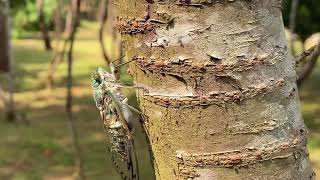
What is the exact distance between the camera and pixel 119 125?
1132 millimetres

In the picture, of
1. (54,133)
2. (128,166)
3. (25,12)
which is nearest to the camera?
(128,166)

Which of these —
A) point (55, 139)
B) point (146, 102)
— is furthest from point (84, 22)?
point (146, 102)

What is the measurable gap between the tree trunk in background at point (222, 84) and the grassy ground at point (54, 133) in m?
2.63

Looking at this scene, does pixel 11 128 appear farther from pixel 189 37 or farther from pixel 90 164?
pixel 189 37

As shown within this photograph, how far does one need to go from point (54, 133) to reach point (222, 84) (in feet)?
23.9

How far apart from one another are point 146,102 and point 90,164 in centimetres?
588

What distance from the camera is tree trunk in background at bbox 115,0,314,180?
756mm

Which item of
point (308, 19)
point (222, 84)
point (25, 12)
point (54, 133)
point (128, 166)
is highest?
point (222, 84)

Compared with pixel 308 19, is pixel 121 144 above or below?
above

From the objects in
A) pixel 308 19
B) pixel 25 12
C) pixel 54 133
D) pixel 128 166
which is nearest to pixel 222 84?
pixel 128 166

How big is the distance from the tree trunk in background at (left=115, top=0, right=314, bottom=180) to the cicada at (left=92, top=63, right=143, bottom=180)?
29 centimetres

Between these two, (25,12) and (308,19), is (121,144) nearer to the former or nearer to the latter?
(308,19)

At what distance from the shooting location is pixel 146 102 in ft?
2.73

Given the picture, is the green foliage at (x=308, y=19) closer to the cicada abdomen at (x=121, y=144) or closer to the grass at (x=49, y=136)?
the grass at (x=49, y=136)
